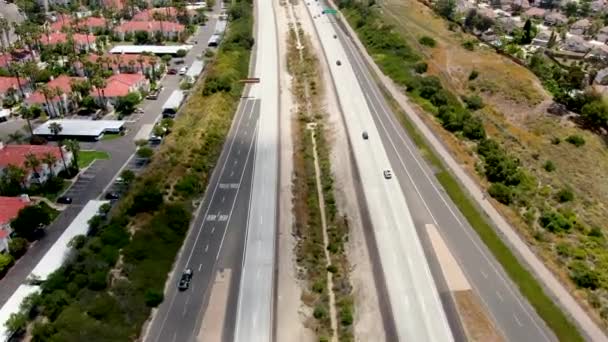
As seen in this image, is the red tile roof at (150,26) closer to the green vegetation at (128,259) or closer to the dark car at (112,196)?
the green vegetation at (128,259)

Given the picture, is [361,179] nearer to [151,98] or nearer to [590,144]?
[590,144]

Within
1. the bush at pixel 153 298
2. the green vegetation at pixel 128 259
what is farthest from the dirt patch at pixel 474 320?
the green vegetation at pixel 128 259

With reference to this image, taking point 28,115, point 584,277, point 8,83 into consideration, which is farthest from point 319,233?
point 8,83

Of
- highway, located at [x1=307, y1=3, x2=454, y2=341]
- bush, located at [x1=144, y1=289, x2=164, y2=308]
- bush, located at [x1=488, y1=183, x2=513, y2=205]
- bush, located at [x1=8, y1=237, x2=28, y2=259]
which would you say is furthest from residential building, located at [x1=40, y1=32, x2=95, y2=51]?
bush, located at [x1=488, y1=183, x2=513, y2=205]

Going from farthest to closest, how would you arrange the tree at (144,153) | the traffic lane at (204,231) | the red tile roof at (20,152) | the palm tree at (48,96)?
1. the palm tree at (48,96)
2. the tree at (144,153)
3. the red tile roof at (20,152)
4. the traffic lane at (204,231)

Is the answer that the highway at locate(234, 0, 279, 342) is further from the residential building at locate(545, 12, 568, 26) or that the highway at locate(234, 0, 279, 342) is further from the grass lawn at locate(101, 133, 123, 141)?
the residential building at locate(545, 12, 568, 26)

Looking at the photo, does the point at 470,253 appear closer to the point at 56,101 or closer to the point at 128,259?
the point at 128,259

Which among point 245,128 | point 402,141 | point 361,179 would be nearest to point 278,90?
point 245,128
